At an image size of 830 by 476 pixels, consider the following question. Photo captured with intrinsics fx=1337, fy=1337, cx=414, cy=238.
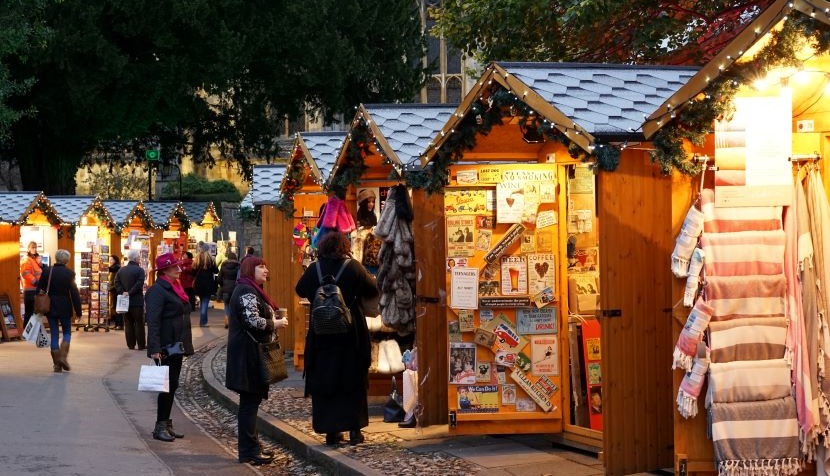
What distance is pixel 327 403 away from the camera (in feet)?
39.9

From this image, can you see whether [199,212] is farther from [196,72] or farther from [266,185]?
[266,185]

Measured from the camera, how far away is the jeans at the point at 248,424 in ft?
39.7

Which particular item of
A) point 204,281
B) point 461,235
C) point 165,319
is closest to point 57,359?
point 165,319

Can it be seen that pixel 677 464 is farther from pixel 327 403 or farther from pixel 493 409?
pixel 327 403

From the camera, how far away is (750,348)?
8.52m

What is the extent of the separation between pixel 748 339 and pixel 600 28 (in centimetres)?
1382

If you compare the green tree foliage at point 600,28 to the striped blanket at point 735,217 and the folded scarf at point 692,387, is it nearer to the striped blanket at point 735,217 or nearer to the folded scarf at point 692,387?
the striped blanket at point 735,217

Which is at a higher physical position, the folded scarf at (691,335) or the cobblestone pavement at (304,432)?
the folded scarf at (691,335)

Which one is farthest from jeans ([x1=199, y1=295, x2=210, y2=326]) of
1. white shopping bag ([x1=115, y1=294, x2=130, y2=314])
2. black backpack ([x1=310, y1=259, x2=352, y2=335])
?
black backpack ([x1=310, y1=259, x2=352, y2=335])

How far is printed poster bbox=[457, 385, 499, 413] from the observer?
1176cm

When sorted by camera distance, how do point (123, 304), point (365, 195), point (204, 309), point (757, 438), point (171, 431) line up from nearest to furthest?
1. point (757, 438)
2. point (171, 431)
3. point (365, 195)
4. point (123, 304)
5. point (204, 309)

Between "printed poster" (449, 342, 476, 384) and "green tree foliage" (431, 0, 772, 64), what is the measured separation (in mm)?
8995

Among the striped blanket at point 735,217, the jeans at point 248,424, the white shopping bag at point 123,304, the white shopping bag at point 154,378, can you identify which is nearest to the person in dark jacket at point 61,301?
the white shopping bag at point 123,304

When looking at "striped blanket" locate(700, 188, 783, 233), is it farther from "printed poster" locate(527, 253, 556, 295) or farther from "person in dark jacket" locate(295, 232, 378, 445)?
"person in dark jacket" locate(295, 232, 378, 445)
